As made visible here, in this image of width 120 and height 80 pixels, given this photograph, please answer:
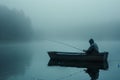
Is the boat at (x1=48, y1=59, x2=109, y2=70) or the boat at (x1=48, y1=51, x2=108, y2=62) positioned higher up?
the boat at (x1=48, y1=51, x2=108, y2=62)

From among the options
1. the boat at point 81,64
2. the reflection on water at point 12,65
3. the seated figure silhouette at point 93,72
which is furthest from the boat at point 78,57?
the reflection on water at point 12,65

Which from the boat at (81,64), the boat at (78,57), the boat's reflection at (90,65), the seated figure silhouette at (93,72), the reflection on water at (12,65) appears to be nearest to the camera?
the seated figure silhouette at (93,72)

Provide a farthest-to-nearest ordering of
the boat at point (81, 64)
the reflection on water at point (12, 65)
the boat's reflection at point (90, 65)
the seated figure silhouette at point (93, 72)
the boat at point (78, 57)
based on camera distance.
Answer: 1. the boat at point (78, 57)
2. the reflection on water at point (12, 65)
3. the boat at point (81, 64)
4. the boat's reflection at point (90, 65)
5. the seated figure silhouette at point (93, 72)

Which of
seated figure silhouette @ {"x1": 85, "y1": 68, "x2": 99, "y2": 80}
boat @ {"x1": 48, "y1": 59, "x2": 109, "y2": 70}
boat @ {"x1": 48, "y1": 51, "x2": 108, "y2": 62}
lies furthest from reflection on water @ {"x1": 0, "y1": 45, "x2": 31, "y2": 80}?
seated figure silhouette @ {"x1": 85, "y1": 68, "x2": 99, "y2": 80}

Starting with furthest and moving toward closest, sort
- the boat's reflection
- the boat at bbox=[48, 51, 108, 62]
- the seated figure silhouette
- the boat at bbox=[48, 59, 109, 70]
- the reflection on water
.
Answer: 1. the boat at bbox=[48, 51, 108, 62]
2. the reflection on water
3. the boat at bbox=[48, 59, 109, 70]
4. the boat's reflection
5. the seated figure silhouette

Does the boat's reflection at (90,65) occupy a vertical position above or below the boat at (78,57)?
below

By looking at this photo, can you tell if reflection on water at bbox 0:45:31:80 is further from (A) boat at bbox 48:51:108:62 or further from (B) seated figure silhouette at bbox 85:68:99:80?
(B) seated figure silhouette at bbox 85:68:99:80

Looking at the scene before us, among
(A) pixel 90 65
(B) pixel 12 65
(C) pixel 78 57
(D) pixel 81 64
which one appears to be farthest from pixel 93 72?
(B) pixel 12 65

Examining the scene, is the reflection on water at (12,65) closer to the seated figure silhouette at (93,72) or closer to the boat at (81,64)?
the boat at (81,64)

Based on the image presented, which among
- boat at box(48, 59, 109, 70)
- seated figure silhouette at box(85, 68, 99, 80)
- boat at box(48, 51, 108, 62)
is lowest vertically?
seated figure silhouette at box(85, 68, 99, 80)

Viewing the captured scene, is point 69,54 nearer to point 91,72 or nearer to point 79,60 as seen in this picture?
point 79,60

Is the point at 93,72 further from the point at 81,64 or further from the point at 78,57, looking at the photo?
the point at 78,57

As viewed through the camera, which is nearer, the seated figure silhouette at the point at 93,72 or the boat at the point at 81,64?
the seated figure silhouette at the point at 93,72

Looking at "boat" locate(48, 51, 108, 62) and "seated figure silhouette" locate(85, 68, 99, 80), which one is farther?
"boat" locate(48, 51, 108, 62)
